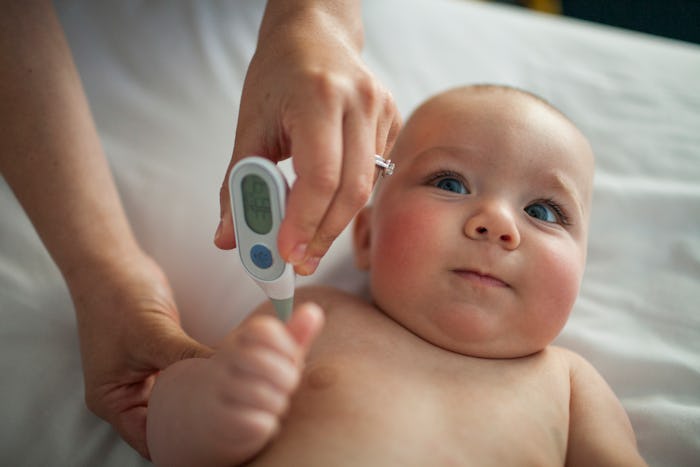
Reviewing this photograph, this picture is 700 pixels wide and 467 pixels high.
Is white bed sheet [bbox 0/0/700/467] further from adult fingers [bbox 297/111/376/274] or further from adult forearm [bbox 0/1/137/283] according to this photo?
adult fingers [bbox 297/111/376/274]

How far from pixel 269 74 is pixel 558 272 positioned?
0.67 m

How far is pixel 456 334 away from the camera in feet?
3.77

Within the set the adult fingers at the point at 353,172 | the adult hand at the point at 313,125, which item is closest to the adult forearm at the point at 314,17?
the adult hand at the point at 313,125

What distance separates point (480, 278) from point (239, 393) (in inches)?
21.5

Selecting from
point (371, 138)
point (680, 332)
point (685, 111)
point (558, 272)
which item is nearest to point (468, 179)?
point (558, 272)

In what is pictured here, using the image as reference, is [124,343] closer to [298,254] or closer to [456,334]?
[298,254]

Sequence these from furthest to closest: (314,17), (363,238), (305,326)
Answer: (363,238) < (314,17) < (305,326)

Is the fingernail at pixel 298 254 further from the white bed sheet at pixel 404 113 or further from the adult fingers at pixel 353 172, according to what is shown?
the white bed sheet at pixel 404 113

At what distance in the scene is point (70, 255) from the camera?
126 centimetres

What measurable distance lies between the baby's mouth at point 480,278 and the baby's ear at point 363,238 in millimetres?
300

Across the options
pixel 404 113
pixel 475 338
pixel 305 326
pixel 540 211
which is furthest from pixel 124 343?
pixel 404 113

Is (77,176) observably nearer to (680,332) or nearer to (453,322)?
(453,322)

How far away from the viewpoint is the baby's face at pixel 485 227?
114cm

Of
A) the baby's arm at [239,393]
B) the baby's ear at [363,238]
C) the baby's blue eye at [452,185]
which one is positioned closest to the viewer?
the baby's arm at [239,393]
